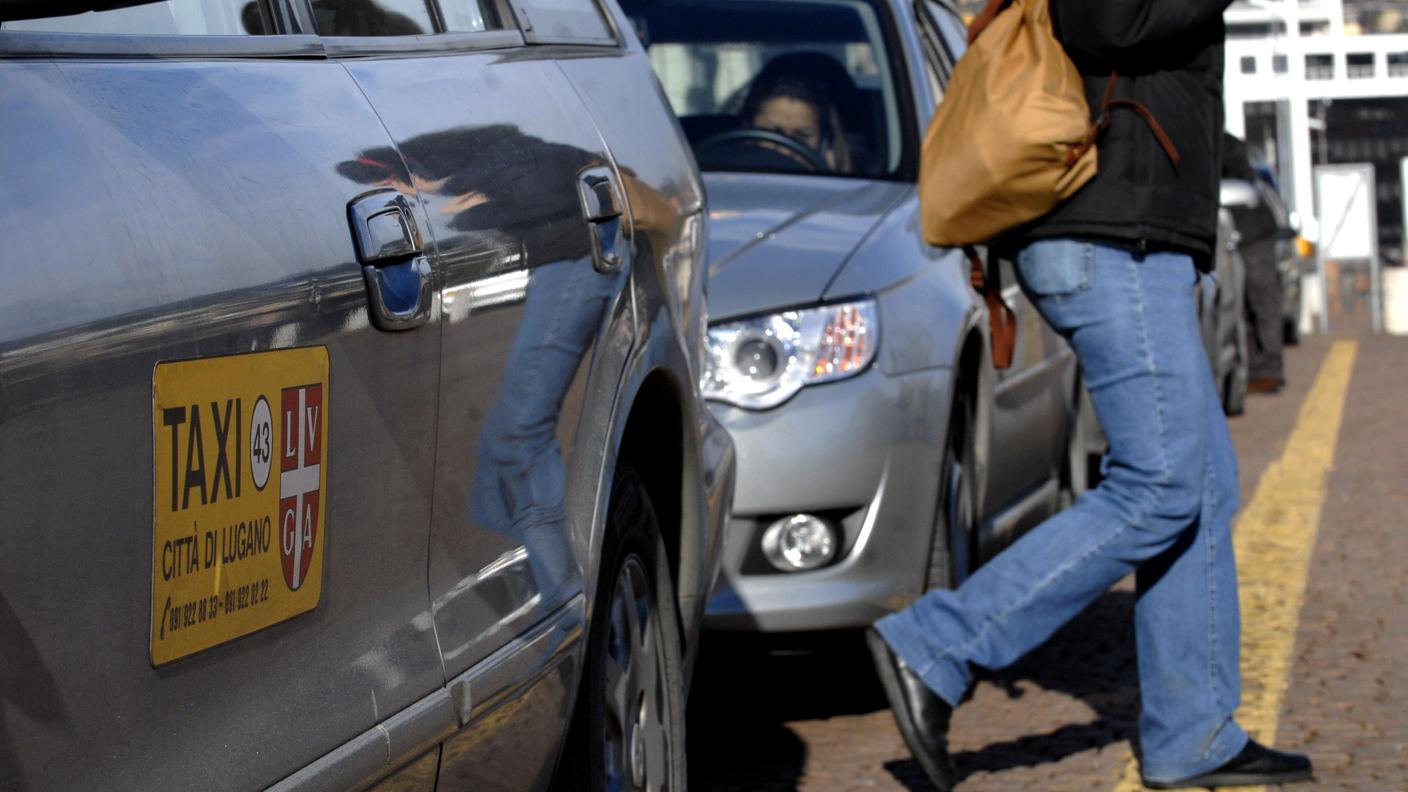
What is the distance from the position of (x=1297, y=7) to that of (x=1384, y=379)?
93988 millimetres

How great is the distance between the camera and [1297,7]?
105625mm

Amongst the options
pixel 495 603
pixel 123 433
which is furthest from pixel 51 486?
pixel 495 603

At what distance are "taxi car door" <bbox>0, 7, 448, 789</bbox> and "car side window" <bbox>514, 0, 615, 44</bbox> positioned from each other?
96 cm

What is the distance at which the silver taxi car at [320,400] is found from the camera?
166 centimetres

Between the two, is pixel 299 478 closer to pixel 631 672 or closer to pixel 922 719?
pixel 631 672

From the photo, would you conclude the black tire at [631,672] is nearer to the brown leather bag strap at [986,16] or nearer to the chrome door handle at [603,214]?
the chrome door handle at [603,214]

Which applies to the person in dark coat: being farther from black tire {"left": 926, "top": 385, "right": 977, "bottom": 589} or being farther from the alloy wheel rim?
the alloy wheel rim

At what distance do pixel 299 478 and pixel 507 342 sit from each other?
0.58 m

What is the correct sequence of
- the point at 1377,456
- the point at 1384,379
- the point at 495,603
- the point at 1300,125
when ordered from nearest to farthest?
the point at 495,603
the point at 1377,456
the point at 1384,379
the point at 1300,125

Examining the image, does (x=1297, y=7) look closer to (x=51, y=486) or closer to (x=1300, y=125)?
(x=1300, y=125)

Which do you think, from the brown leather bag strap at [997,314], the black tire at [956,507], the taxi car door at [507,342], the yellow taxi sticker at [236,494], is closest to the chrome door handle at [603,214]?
the taxi car door at [507,342]

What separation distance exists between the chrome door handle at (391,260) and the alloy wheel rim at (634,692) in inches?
35.2

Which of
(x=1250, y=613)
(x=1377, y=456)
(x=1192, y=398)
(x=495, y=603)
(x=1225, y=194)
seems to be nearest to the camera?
(x=495, y=603)

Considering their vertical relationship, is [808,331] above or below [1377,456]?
above
